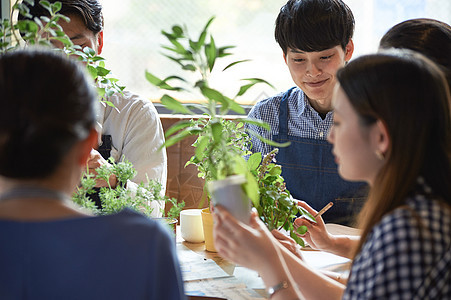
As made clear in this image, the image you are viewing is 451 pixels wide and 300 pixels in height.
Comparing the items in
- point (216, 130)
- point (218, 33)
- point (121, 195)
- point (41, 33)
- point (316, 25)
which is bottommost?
point (121, 195)

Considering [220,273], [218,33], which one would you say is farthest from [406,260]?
[218,33]

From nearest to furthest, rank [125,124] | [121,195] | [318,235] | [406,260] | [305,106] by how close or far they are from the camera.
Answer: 1. [406,260]
2. [121,195]
3. [318,235]
4. [125,124]
5. [305,106]

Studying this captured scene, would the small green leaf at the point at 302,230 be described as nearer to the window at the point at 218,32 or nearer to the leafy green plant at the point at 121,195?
the leafy green plant at the point at 121,195

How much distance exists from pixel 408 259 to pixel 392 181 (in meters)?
0.19

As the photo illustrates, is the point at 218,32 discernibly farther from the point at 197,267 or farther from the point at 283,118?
the point at 197,267

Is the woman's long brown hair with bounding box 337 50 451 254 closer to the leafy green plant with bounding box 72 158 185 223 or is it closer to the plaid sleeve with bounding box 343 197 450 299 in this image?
the plaid sleeve with bounding box 343 197 450 299

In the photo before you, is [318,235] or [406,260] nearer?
[406,260]

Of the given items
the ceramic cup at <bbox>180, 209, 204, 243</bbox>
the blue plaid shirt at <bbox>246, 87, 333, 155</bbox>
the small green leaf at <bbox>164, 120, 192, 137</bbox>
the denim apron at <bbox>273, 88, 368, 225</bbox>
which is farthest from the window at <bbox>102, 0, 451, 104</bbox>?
the small green leaf at <bbox>164, 120, 192, 137</bbox>

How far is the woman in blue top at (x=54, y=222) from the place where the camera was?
737 millimetres

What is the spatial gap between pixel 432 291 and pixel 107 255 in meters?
0.56

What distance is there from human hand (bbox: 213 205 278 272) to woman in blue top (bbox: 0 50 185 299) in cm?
26

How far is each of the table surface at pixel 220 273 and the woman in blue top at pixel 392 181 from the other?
0.20m

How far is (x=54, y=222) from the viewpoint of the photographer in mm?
756

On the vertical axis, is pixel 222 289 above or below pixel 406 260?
below
